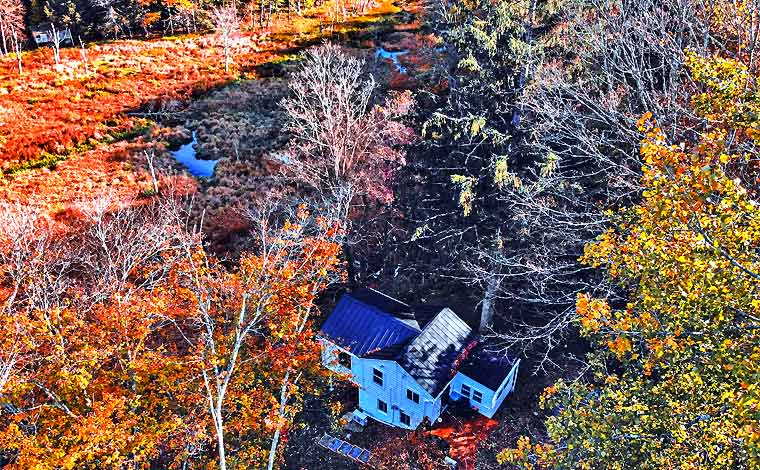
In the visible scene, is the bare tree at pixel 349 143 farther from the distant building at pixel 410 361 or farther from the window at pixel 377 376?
the window at pixel 377 376

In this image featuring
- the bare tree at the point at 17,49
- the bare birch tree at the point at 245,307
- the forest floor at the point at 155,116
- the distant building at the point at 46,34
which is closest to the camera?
the bare birch tree at the point at 245,307

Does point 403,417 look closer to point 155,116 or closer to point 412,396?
point 412,396

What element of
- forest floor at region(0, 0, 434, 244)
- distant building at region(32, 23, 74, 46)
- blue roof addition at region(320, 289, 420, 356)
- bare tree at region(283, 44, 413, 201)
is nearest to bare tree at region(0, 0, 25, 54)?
distant building at region(32, 23, 74, 46)

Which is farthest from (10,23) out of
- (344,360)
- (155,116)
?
(344,360)

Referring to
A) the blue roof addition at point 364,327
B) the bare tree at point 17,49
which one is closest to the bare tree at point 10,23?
the bare tree at point 17,49

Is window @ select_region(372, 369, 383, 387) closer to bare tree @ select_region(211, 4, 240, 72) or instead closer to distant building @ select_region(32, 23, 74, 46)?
bare tree @ select_region(211, 4, 240, 72)
